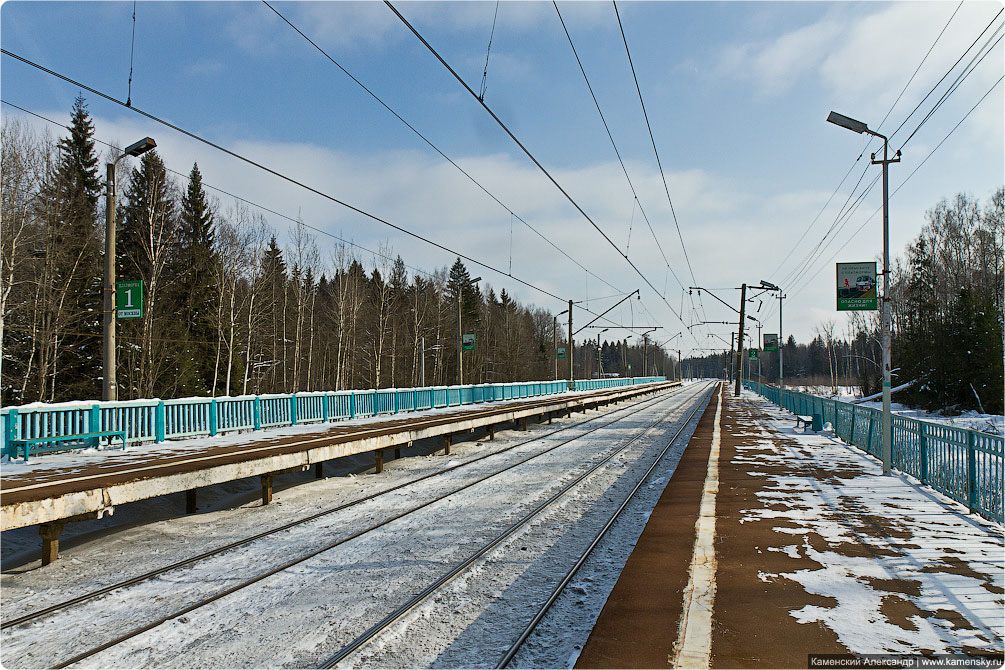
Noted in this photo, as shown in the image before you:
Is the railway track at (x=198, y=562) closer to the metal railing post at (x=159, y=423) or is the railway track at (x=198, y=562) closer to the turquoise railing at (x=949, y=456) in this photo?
the metal railing post at (x=159, y=423)

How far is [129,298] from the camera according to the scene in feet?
43.2

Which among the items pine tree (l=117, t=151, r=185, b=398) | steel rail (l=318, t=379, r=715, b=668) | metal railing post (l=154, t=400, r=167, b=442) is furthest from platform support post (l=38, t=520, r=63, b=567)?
pine tree (l=117, t=151, r=185, b=398)

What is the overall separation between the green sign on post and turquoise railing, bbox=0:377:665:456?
1946 millimetres

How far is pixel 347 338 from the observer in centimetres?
4959

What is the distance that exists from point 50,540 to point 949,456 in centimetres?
1236

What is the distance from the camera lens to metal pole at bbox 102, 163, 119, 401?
484 inches

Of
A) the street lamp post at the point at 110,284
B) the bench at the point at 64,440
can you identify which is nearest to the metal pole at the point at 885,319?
the bench at the point at 64,440

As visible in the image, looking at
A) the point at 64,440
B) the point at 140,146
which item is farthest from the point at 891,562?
the point at 140,146

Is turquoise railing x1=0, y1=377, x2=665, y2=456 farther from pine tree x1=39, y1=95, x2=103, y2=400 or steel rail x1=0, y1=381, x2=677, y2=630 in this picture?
pine tree x1=39, y1=95, x2=103, y2=400

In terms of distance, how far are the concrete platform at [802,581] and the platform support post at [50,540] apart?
662cm

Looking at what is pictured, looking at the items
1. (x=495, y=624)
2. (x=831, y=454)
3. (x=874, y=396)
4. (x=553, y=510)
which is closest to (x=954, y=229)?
(x=874, y=396)

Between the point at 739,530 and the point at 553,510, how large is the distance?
10.2 ft

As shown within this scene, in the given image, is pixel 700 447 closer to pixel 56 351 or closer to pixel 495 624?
pixel 495 624

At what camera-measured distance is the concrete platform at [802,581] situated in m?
4.49
